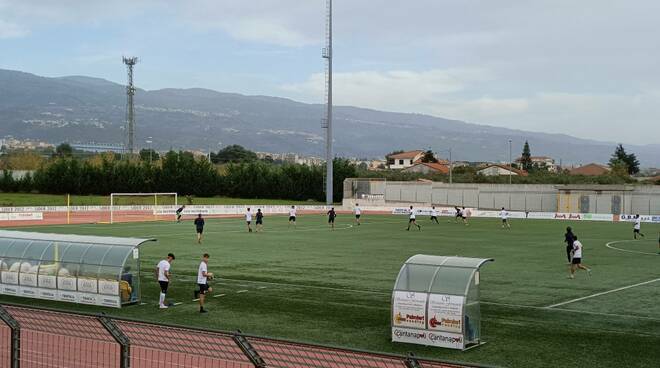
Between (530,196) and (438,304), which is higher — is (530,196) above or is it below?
above

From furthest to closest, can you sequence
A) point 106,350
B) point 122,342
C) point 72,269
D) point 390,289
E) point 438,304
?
point 390,289
point 72,269
point 438,304
point 106,350
point 122,342

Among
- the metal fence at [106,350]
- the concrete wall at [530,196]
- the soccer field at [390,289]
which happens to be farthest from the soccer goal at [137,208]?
the metal fence at [106,350]

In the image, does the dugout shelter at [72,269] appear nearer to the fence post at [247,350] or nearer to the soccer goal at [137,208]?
the fence post at [247,350]

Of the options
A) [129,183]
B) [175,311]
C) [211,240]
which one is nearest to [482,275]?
[175,311]

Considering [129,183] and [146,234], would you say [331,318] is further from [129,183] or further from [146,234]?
[129,183]

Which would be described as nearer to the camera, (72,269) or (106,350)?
(106,350)

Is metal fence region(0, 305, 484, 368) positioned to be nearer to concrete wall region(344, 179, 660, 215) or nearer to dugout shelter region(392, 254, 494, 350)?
dugout shelter region(392, 254, 494, 350)

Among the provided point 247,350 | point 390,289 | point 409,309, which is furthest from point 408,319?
point 247,350

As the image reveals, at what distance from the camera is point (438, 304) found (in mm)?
18141

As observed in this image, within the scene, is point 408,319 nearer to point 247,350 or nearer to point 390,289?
point 390,289

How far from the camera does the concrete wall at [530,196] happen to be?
83375mm

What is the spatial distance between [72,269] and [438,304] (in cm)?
1256

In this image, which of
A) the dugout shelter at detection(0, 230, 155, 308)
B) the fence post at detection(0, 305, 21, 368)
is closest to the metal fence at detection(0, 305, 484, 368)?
the fence post at detection(0, 305, 21, 368)

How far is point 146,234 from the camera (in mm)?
51938
